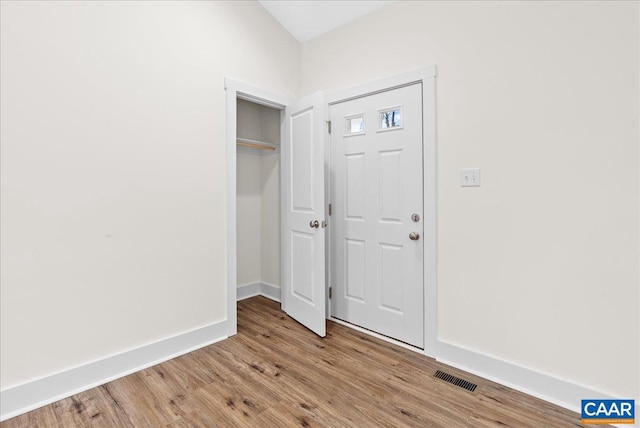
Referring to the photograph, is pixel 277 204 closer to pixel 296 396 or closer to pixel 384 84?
pixel 384 84

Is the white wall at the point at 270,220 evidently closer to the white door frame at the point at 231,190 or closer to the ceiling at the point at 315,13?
the white door frame at the point at 231,190

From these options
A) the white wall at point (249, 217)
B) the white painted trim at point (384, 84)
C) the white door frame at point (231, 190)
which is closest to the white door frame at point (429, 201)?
the white painted trim at point (384, 84)

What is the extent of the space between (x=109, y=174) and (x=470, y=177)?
2412mm

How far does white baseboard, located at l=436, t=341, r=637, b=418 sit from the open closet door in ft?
3.33

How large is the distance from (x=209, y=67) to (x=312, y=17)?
114cm

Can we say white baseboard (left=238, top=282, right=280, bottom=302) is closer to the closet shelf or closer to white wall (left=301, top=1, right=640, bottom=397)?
the closet shelf

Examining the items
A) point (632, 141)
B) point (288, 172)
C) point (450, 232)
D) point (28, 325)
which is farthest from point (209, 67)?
point (632, 141)

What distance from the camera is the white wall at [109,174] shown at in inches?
68.2

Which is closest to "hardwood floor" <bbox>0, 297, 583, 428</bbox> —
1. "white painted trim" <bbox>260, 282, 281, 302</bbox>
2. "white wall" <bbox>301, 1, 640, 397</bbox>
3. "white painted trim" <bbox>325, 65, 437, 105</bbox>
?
"white wall" <bbox>301, 1, 640, 397</bbox>

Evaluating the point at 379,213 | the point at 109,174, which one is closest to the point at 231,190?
the point at 109,174

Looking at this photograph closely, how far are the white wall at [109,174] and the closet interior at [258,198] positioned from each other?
995 mm

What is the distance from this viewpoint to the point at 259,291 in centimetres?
388

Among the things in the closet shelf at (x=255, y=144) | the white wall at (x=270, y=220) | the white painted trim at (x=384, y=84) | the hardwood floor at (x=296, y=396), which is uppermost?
the white painted trim at (x=384, y=84)

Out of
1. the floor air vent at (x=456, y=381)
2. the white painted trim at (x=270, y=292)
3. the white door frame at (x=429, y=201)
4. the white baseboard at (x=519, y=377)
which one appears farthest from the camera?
the white painted trim at (x=270, y=292)
